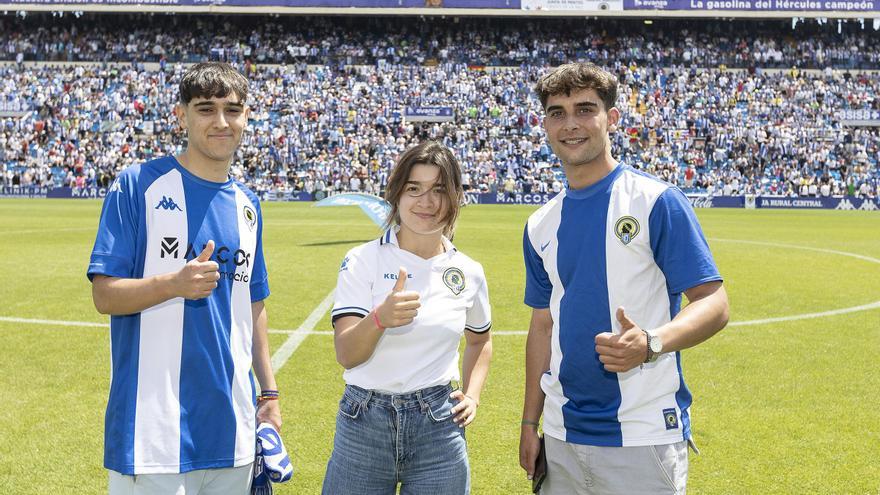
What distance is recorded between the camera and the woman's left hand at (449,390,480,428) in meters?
3.25

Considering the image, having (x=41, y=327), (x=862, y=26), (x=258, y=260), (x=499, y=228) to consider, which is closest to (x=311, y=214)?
(x=499, y=228)

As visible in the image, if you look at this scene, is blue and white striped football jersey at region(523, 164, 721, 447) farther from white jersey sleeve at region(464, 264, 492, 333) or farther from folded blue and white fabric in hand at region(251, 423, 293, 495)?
folded blue and white fabric in hand at region(251, 423, 293, 495)

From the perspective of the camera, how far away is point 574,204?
3.34 metres

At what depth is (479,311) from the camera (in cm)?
347

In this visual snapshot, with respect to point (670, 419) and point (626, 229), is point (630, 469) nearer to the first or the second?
point (670, 419)

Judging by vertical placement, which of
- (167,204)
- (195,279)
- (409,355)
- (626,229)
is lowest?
(409,355)

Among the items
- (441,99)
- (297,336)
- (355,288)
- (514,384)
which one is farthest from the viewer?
(441,99)

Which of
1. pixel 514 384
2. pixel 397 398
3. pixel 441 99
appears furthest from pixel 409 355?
pixel 441 99

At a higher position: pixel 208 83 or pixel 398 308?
pixel 208 83

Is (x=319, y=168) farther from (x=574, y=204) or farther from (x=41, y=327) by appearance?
(x=574, y=204)

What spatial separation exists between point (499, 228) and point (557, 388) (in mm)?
20211

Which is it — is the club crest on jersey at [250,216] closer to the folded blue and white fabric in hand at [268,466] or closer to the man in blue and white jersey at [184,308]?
the man in blue and white jersey at [184,308]

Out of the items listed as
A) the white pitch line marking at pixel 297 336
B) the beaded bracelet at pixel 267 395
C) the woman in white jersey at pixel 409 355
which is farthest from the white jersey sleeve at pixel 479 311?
→ the white pitch line marking at pixel 297 336

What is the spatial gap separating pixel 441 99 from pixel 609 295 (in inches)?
1929
